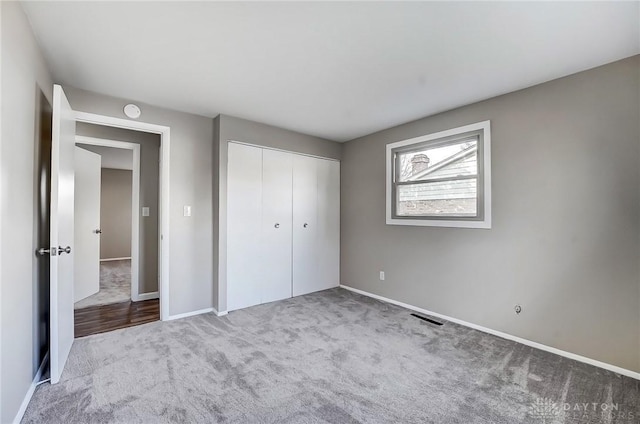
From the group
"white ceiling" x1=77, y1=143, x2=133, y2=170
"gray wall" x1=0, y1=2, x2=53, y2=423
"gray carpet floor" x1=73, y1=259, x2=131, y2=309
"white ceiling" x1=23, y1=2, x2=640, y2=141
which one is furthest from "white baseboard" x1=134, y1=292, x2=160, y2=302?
"white ceiling" x1=77, y1=143, x2=133, y2=170

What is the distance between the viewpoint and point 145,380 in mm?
1991

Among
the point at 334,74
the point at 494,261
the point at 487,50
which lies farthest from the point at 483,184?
the point at 334,74

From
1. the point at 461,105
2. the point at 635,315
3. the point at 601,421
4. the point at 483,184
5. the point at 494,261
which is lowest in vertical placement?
the point at 601,421

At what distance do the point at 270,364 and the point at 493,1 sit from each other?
9.05ft

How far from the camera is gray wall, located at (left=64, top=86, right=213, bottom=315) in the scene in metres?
3.15

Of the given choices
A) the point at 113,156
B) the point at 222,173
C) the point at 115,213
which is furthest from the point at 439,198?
the point at 115,213

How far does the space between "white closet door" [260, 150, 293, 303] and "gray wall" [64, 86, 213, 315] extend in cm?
66

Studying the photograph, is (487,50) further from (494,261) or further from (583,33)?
(494,261)

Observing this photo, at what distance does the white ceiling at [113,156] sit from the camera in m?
5.18

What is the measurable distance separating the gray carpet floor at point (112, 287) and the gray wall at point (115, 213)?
80 cm

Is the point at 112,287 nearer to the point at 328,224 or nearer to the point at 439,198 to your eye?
the point at 328,224

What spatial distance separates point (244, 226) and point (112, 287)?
9.11 feet

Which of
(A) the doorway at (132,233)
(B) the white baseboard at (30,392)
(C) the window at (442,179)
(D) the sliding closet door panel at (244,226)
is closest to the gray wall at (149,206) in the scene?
(A) the doorway at (132,233)

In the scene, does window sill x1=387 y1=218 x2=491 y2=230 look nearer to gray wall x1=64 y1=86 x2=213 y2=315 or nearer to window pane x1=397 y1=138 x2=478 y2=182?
window pane x1=397 y1=138 x2=478 y2=182
